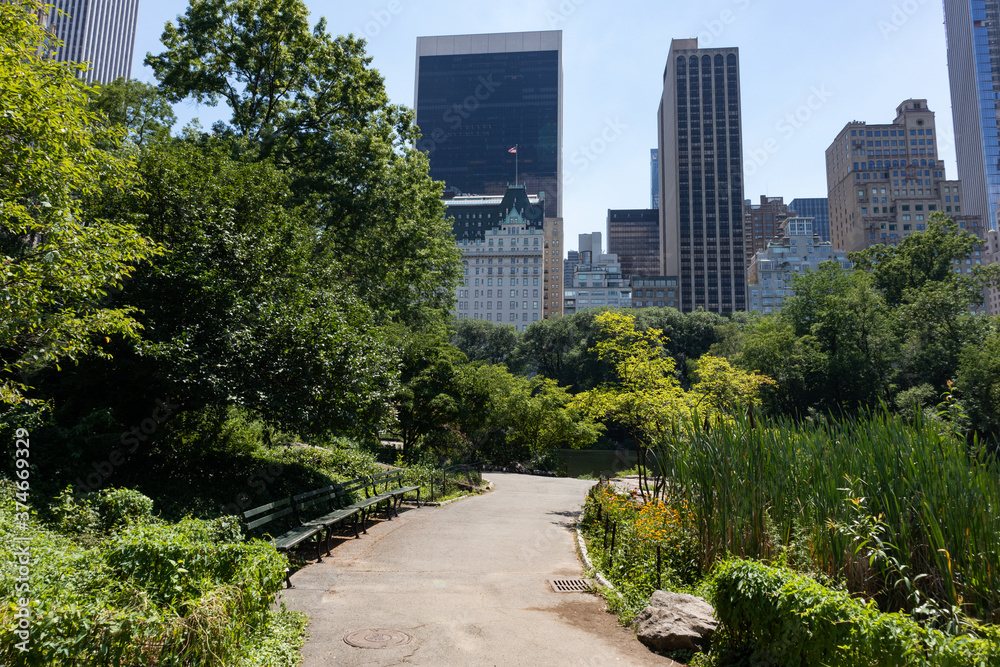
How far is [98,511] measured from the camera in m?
8.02

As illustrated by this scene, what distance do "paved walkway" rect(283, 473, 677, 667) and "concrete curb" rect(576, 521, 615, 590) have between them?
186 millimetres

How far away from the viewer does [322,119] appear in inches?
841

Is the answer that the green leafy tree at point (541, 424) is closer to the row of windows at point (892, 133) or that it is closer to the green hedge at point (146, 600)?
the green hedge at point (146, 600)

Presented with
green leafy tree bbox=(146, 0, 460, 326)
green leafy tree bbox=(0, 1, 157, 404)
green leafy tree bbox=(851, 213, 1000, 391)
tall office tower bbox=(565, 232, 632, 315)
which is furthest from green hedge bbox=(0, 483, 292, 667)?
tall office tower bbox=(565, 232, 632, 315)

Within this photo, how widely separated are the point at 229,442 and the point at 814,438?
1234 cm

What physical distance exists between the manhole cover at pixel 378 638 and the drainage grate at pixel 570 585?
2.83 m

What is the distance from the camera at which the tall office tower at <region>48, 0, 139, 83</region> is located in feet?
291

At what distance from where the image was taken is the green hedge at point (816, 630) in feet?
12.5

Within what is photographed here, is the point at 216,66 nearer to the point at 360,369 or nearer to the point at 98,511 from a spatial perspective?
the point at 360,369

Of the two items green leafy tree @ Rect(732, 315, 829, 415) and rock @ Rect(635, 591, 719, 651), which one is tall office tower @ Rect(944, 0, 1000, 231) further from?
rock @ Rect(635, 591, 719, 651)

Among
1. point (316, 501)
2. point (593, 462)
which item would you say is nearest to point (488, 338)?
point (593, 462)

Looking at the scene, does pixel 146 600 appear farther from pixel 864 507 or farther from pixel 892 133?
pixel 892 133

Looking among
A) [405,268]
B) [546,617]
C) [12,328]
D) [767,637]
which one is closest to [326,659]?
[546,617]

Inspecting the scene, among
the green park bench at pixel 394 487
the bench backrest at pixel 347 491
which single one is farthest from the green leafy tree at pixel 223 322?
the green park bench at pixel 394 487
